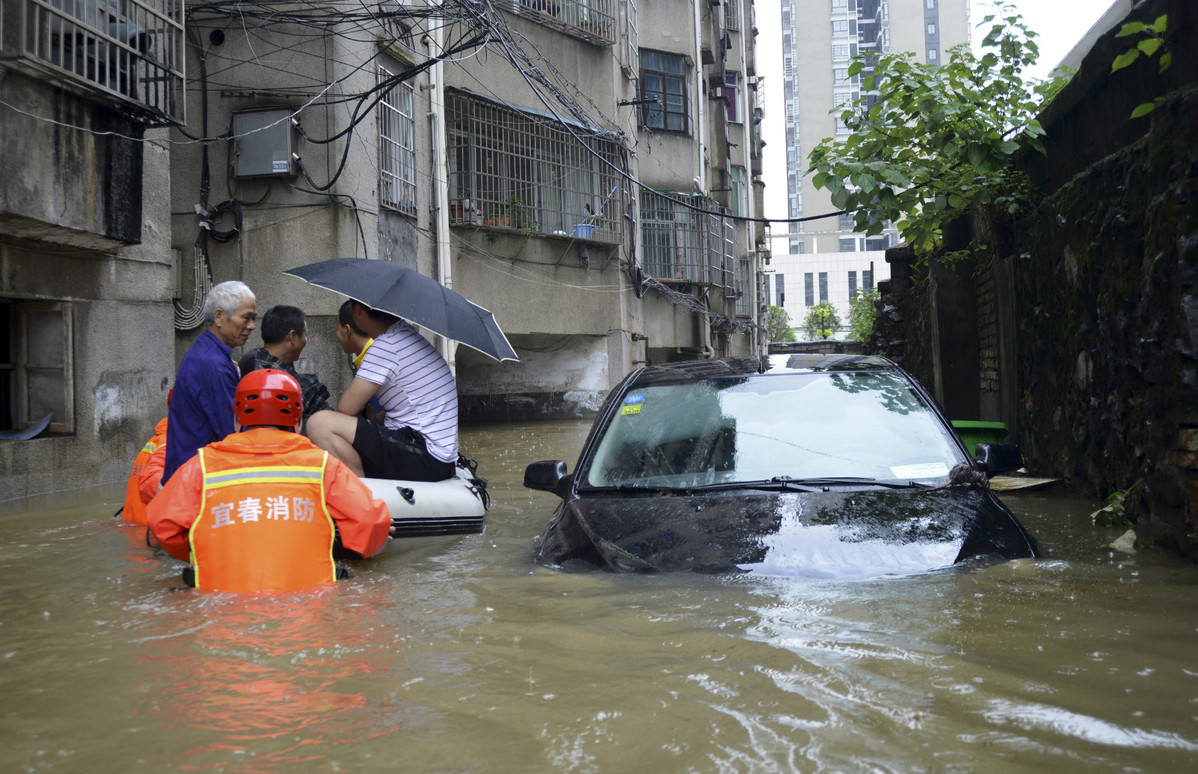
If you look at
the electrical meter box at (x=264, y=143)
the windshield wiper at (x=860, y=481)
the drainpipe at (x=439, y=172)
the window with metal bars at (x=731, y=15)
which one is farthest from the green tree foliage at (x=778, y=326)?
the windshield wiper at (x=860, y=481)

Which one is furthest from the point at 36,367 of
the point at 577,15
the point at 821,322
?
the point at 821,322

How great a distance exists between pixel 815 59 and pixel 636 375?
91.6 metres

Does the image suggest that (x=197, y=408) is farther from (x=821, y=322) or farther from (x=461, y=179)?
(x=821, y=322)

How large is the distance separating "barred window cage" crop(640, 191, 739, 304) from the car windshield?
1637 centimetres

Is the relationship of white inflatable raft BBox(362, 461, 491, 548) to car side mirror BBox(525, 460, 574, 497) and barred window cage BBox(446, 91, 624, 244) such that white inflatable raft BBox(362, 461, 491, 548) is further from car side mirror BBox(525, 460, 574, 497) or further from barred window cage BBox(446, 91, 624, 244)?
barred window cage BBox(446, 91, 624, 244)

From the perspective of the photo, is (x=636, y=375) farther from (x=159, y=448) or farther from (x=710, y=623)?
(x=159, y=448)

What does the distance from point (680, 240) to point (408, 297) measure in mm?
17099

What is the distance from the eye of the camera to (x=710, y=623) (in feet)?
10.7

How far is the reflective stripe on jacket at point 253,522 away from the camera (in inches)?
143

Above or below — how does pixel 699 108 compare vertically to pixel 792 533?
above

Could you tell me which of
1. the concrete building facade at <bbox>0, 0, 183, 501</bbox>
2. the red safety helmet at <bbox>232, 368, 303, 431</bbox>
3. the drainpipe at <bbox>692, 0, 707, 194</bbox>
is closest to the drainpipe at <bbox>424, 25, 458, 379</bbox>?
the concrete building facade at <bbox>0, 0, 183, 501</bbox>

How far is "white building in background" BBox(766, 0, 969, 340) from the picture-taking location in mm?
88875

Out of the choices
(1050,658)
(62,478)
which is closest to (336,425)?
(1050,658)

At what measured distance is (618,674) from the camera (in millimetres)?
2877
